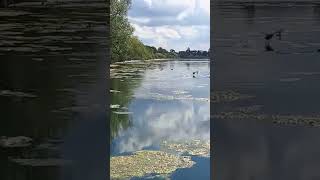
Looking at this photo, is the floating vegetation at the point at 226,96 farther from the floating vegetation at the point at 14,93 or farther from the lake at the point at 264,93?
the floating vegetation at the point at 14,93

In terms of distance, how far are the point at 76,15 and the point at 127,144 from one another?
1.49m

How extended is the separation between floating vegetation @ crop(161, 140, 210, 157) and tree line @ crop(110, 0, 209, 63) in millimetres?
772

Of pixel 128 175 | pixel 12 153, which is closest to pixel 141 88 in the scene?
pixel 128 175

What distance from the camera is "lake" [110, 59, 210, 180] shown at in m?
3.55

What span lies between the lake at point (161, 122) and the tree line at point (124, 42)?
11cm

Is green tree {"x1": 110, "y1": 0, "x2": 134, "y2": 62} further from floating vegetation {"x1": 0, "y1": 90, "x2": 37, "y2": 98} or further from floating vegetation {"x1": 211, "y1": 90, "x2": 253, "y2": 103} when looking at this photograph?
floating vegetation {"x1": 211, "y1": 90, "x2": 253, "y2": 103}

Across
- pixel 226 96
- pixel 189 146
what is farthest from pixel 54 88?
pixel 189 146

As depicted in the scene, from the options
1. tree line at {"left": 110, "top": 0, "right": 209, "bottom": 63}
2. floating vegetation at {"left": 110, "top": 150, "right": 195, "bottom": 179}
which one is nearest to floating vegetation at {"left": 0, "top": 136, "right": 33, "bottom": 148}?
floating vegetation at {"left": 110, "top": 150, "right": 195, "bottom": 179}

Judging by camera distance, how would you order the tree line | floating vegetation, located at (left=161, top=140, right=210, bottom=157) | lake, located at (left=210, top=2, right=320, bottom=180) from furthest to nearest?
the tree line
floating vegetation, located at (left=161, top=140, right=210, bottom=157)
lake, located at (left=210, top=2, right=320, bottom=180)

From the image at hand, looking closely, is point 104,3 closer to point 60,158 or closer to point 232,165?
point 60,158

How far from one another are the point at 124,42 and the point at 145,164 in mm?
1176

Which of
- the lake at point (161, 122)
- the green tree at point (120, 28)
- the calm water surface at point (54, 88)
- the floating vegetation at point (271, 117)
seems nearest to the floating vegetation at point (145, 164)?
the lake at point (161, 122)

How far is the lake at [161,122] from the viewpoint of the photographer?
3555mm

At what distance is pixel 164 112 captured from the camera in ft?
12.5
